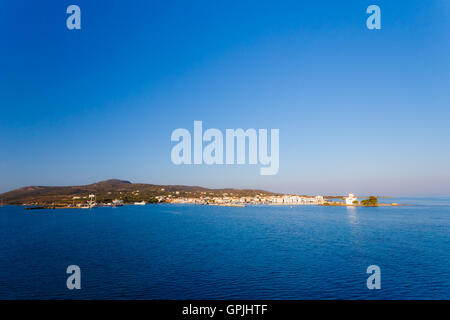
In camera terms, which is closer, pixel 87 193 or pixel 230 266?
→ pixel 230 266

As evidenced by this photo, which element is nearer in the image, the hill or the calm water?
the calm water

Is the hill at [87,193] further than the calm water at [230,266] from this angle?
Yes

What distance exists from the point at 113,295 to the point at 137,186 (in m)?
178

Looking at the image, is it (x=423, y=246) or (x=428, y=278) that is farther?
(x=423, y=246)

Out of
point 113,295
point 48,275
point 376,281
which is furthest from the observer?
point 48,275

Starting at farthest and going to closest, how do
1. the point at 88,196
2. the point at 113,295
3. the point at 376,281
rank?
the point at 88,196 → the point at 376,281 → the point at 113,295

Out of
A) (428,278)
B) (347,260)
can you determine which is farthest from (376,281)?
(347,260)
